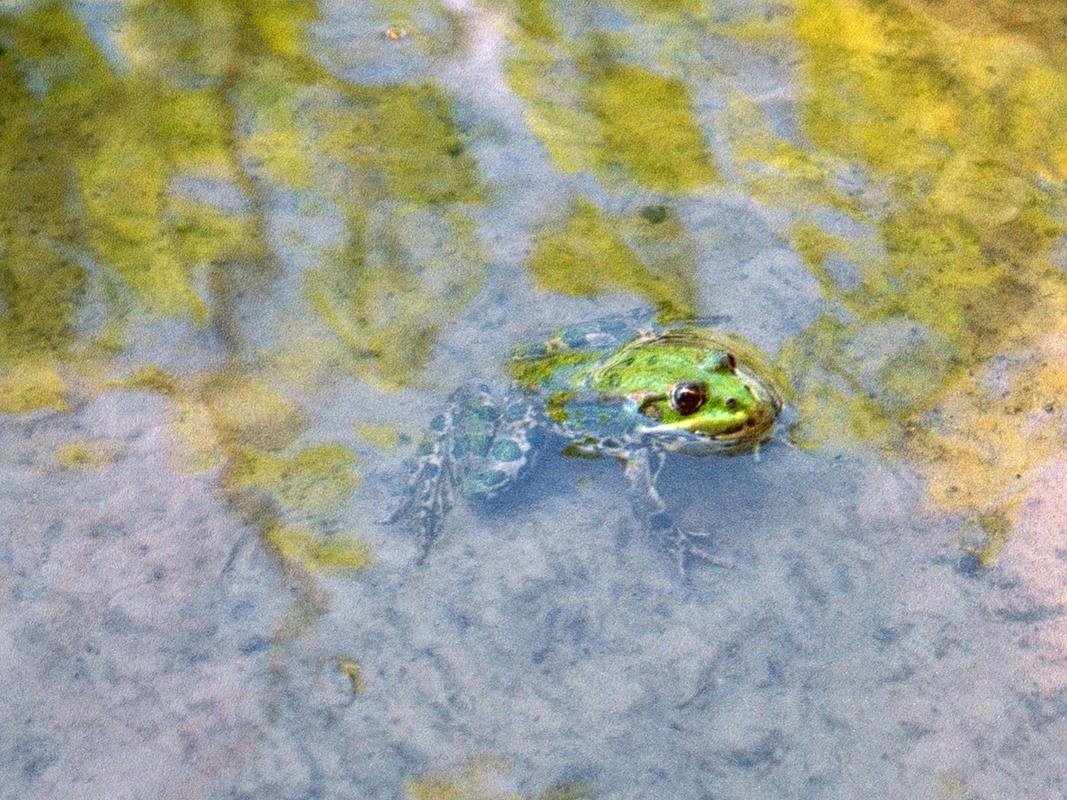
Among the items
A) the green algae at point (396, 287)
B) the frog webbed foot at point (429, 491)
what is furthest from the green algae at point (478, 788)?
the green algae at point (396, 287)

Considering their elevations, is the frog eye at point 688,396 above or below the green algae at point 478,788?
above

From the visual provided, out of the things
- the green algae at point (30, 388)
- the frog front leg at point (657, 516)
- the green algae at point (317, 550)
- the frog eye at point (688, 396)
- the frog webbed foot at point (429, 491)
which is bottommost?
the green algae at point (30, 388)

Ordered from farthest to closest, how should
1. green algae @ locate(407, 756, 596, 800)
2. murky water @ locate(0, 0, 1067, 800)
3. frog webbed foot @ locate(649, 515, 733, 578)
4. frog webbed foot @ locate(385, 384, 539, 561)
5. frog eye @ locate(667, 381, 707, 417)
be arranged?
frog eye @ locate(667, 381, 707, 417) → frog webbed foot @ locate(385, 384, 539, 561) → frog webbed foot @ locate(649, 515, 733, 578) → murky water @ locate(0, 0, 1067, 800) → green algae @ locate(407, 756, 596, 800)

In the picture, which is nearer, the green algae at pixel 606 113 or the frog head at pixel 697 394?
the frog head at pixel 697 394

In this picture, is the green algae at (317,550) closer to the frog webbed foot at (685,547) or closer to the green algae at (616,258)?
the frog webbed foot at (685,547)

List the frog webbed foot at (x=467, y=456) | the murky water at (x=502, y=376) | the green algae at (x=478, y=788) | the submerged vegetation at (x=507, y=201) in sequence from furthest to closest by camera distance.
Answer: the submerged vegetation at (x=507, y=201) → the frog webbed foot at (x=467, y=456) → the murky water at (x=502, y=376) → the green algae at (x=478, y=788)

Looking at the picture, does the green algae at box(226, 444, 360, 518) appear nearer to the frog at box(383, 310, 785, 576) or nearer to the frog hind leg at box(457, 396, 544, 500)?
the frog at box(383, 310, 785, 576)

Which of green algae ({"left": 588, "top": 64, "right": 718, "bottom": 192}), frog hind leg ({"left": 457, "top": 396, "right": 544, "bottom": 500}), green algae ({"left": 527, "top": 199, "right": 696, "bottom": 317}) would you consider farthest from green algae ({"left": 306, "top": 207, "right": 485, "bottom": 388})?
green algae ({"left": 588, "top": 64, "right": 718, "bottom": 192})
